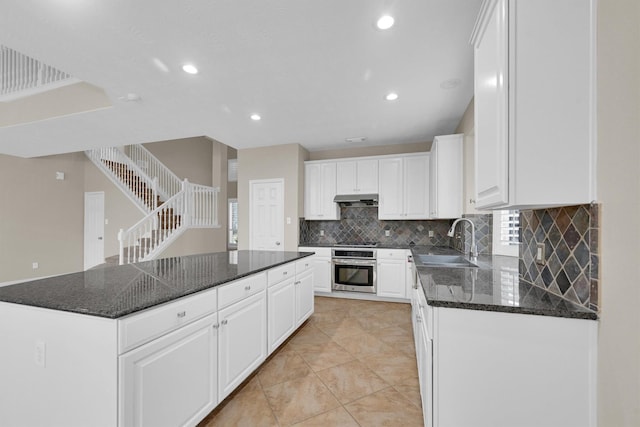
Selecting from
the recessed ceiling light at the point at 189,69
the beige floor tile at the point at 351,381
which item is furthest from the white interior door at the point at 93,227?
the beige floor tile at the point at 351,381

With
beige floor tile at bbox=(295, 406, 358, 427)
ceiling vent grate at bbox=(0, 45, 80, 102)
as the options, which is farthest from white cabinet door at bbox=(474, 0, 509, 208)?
ceiling vent grate at bbox=(0, 45, 80, 102)

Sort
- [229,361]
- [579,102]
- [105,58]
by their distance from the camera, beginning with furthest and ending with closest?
[105,58] < [229,361] < [579,102]

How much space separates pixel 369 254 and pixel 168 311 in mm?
3344

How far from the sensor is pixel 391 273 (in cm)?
421

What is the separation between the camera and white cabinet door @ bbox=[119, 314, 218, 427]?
117cm

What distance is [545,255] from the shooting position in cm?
137

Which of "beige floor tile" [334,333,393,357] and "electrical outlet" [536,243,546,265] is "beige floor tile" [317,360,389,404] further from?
"electrical outlet" [536,243,546,265]

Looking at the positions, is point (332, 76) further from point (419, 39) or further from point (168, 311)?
point (168, 311)

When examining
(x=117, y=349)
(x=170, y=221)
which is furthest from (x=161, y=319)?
(x=170, y=221)

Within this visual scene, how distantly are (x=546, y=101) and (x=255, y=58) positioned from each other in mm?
2091

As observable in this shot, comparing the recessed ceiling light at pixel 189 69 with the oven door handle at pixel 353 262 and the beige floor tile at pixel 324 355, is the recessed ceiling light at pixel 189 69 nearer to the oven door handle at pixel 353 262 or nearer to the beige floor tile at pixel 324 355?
the beige floor tile at pixel 324 355

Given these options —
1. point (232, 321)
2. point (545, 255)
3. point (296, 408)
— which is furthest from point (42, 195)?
point (545, 255)

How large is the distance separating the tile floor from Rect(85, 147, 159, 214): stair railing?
5.09 m

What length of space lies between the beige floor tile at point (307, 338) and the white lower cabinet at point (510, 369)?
1.69m
